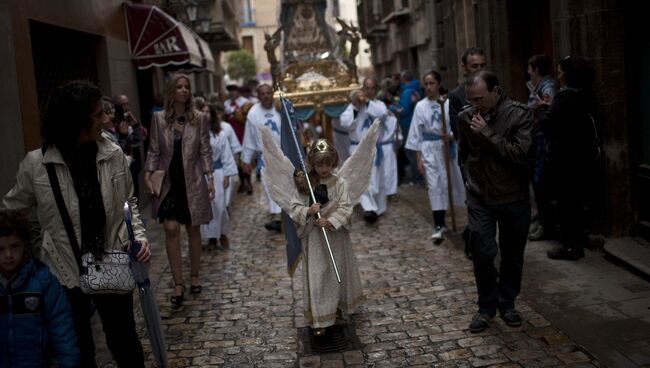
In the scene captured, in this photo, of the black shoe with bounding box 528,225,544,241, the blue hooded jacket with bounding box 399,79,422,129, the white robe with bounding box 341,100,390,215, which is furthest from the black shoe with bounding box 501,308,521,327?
the blue hooded jacket with bounding box 399,79,422,129

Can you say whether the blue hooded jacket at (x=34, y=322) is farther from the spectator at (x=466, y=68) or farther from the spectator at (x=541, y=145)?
the spectator at (x=541, y=145)

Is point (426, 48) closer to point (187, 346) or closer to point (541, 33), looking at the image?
point (541, 33)

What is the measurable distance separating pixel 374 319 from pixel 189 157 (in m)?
2.21

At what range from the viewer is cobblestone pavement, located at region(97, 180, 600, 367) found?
539 cm

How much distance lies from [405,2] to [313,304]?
18.8 m

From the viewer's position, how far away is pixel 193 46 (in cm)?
1538

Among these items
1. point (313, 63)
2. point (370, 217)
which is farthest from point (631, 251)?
point (313, 63)

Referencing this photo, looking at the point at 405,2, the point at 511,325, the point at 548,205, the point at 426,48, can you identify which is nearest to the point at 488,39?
the point at 548,205

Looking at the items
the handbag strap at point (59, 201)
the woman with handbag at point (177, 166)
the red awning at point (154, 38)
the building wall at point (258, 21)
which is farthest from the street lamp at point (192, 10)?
the building wall at point (258, 21)

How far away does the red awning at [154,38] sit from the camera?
1397 centimetres

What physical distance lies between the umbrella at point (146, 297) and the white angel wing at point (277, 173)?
5.36 feet

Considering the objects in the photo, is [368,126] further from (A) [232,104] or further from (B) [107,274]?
(B) [107,274]

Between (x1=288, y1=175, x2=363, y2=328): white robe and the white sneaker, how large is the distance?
3.25m

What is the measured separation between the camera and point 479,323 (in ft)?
18.9
